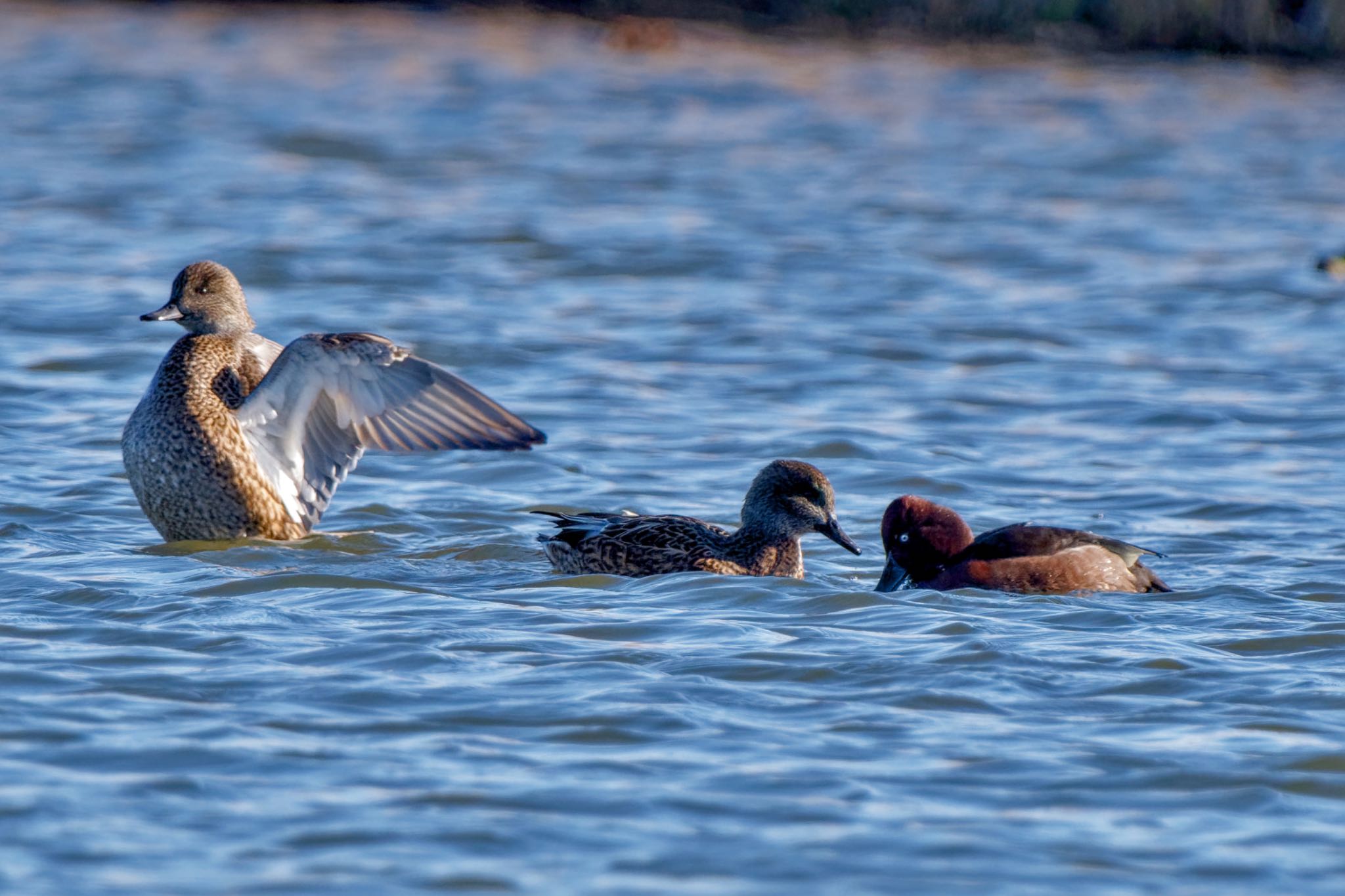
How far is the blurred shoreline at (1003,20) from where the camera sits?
21.2 metres

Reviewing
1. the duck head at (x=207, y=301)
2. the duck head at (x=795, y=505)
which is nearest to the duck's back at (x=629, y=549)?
the duck head at (x=795, y=505)

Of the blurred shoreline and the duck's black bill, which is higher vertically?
the blurred shoreline

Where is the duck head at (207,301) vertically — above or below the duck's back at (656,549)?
above

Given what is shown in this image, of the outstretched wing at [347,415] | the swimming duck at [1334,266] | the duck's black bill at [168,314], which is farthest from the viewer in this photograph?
the swimming duck at [1334,266]

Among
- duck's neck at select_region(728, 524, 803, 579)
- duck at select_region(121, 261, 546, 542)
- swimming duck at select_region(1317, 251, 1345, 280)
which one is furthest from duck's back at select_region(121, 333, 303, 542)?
swimming duck at select_region(1317, 251, 1345, 280)

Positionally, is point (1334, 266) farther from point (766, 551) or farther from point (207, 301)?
point (207, 301)

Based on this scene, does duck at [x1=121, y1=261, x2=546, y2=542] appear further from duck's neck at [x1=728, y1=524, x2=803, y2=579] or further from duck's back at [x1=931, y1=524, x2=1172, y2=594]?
duck's back at [x1=931, y1=524, x2=1172, y2=594]

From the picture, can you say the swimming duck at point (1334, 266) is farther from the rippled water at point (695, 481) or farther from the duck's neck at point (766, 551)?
the duck's neck at point (766, 551)

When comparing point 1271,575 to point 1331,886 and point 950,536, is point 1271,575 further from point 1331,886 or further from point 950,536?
point 1331,886

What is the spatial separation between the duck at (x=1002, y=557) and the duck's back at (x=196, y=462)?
2204mm

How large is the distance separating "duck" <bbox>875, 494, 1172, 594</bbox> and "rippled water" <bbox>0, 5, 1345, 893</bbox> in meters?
0.13

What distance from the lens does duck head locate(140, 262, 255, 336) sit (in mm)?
7648

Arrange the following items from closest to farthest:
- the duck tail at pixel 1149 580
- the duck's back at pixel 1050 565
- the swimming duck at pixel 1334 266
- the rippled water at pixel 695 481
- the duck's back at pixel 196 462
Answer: the rippled water at pixel 695 481 < the duck's back at pixel 1050 565 < the duck tail at pixel 1149 580 < the duck's back at pixel 196 462 < the swimming duck at pixel 1334 266

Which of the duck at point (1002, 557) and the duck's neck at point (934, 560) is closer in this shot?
the duck at point (1002, 557)
